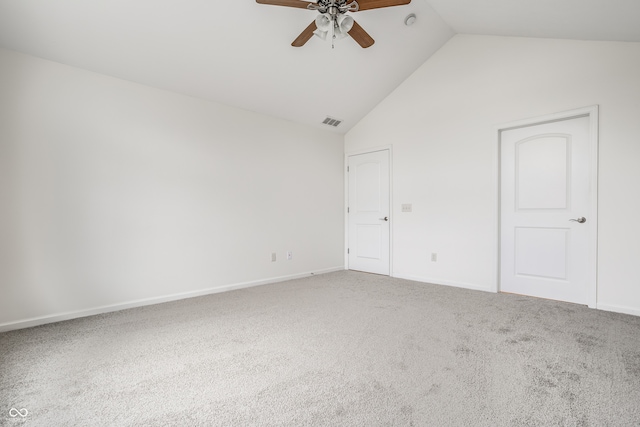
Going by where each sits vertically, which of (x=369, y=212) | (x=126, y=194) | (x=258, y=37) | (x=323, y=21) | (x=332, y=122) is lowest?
(x=369, y=212)

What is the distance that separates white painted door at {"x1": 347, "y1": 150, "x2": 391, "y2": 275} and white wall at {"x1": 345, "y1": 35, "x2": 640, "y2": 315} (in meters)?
0.19

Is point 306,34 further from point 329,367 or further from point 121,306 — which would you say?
point 121,306

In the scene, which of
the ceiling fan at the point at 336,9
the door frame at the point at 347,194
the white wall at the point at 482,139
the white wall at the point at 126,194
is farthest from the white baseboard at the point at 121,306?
the ceiling fan at the point at 336,9

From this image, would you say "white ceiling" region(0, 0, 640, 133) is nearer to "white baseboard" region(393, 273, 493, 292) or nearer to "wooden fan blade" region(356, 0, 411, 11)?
"wooden fan blade" region(356, 0, 411, 11)

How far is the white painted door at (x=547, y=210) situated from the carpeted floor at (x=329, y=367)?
1.43ft

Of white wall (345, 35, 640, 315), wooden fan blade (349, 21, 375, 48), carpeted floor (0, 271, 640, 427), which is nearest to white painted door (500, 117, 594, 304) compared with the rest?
white wall (345, 35, 640, 315)

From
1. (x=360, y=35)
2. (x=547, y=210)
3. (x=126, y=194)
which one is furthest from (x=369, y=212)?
(x=126, y=194)

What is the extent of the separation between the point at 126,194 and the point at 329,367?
104 inches

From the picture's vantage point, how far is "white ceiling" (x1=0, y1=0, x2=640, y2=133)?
94.3 inches

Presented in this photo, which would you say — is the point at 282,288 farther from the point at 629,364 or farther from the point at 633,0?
the point at 633,0

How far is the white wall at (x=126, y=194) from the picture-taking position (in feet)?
8.34

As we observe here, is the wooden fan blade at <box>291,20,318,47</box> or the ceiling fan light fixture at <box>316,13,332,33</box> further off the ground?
the wooden fan blade at <box>291,20,318,47</box>

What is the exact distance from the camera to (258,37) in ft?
9.75

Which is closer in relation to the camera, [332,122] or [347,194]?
[332,122]
